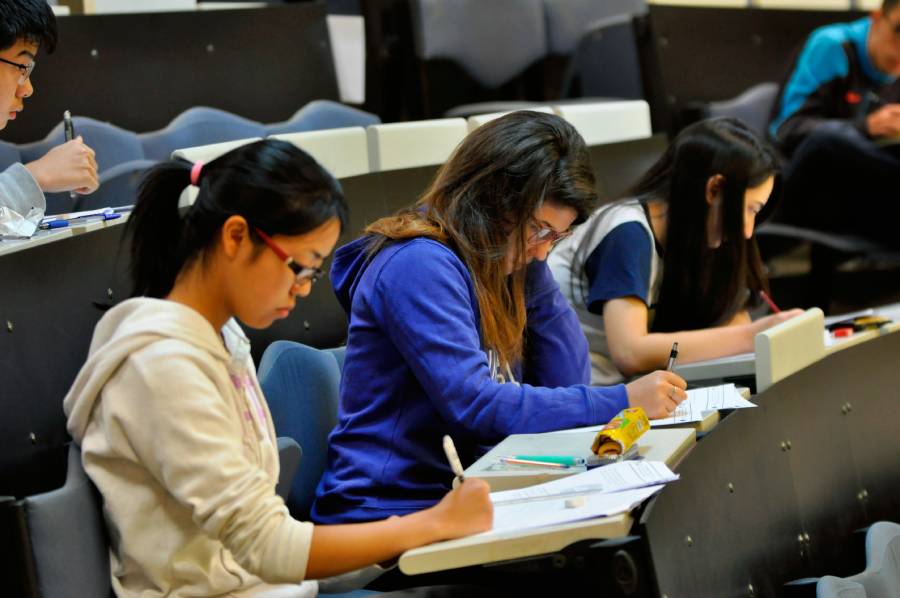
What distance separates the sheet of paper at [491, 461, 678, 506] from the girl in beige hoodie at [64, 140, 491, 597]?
149 millimetres

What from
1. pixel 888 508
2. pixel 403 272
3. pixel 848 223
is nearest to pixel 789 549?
pixel 888 508

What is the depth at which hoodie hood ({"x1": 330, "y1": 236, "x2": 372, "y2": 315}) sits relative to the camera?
1.81 m

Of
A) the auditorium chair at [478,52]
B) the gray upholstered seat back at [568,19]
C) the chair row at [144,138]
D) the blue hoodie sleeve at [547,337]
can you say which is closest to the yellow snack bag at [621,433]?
the blue hoodie sleeve at [547,337]

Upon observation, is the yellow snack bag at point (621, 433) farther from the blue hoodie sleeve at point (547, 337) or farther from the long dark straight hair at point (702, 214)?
the long dark straight hair at point (702, 214)

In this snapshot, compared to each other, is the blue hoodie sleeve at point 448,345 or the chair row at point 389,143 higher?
the chair row at point 389,143

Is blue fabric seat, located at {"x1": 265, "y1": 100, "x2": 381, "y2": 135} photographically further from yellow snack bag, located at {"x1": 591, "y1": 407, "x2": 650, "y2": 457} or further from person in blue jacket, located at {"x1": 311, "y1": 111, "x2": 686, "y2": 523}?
yellow snack bag, located at {"x1": 591, "y1": 407, "x2": 650, "y2": 457}

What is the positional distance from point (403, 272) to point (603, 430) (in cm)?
35

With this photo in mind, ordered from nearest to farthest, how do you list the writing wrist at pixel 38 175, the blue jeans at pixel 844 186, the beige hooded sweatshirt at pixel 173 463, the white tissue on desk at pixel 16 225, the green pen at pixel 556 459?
the beige hooded sweatshirt at pixel 173 463 → the green pen at pixel 556 459 → the white tissue on desk at pixel 16 225 → the writing wrist at pixel 38 175 → the blue jeans at pixel 844 186

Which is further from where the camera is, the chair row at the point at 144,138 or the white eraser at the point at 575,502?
the chair row at the point at 144,138

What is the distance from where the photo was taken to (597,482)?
148cm

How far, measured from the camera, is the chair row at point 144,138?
226cm

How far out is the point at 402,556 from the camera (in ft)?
4.25

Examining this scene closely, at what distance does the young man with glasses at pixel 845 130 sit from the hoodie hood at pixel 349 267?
236cm

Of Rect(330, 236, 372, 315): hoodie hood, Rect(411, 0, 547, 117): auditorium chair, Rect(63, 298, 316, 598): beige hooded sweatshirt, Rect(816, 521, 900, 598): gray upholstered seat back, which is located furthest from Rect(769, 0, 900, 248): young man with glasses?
Rect(63, 298, 316, 598): beige hooded sweatshirt
